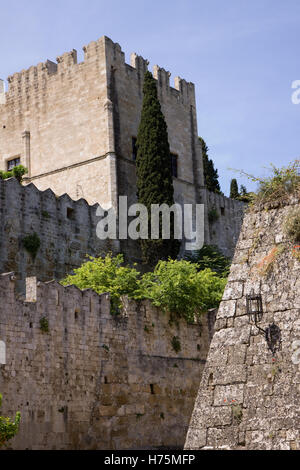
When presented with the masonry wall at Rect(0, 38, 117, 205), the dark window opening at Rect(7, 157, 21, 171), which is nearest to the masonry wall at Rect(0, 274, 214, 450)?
the masonry wall at Rect(0, 38, 117, 205)

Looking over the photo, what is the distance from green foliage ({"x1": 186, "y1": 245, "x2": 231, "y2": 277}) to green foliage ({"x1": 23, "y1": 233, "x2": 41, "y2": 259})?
8.26 m

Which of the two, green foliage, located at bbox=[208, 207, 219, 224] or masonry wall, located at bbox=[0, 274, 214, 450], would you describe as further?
green foliage, located at bbox=[208, 207, 219, 224]

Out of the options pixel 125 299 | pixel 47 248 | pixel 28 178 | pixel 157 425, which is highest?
pixel 28 178

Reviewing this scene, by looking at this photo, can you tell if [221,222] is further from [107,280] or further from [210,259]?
[107,280]

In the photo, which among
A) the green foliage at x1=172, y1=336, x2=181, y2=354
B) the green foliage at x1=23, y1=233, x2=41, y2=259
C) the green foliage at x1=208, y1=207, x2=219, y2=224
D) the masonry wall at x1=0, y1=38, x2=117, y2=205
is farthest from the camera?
the green foliage at x1=208, y1=207, x2=219, y2=224

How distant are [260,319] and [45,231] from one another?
20.9m

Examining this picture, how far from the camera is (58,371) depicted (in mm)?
20719

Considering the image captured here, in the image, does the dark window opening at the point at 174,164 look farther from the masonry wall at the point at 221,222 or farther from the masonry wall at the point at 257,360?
the masonry wall at the point at 257,360

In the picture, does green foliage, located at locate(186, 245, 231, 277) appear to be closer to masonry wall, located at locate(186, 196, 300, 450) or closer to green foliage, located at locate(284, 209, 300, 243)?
masonry wall, located at locate(186, 196, 300, 450)

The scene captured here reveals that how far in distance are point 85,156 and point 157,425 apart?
53.8 ft

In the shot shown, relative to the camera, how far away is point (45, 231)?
3020cm

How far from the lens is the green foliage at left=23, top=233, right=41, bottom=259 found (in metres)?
29.1
